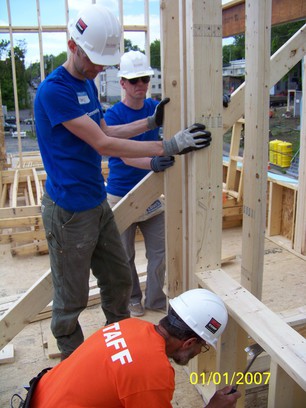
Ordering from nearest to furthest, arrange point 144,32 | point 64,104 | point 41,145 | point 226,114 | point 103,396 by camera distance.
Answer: point 103,396, point 64,104, point 41,145, point 226,114, point 144,32

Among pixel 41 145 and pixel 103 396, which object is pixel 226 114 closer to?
pixel 41 145

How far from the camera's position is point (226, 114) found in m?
2.59

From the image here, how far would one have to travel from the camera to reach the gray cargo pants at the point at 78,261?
230cm

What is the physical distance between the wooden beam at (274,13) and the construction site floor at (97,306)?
2567 millimetres

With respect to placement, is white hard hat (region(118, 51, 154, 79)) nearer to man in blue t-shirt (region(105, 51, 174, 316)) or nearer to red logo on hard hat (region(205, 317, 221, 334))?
man in blue t-shirt (region(105, 51, 174, 316))

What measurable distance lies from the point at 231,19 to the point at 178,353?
525cm

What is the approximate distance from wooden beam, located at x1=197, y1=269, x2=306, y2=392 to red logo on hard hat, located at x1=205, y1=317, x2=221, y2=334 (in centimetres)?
16

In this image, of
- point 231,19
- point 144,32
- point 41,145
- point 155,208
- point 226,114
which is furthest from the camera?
point 144,32

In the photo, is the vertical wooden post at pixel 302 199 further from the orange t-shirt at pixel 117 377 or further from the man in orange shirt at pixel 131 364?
the orange t-shirt at pixel 117 377

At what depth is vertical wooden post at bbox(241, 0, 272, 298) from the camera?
6.73 feet

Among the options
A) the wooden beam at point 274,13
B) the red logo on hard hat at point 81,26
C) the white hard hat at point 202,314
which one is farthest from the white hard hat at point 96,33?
the wooden beam at point 274,13

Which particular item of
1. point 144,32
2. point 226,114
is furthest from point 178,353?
point 144,32

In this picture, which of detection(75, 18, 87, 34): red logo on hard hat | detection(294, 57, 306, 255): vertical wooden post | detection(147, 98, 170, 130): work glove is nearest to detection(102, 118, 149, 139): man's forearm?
detection(147, 98, 170, 130): work glove

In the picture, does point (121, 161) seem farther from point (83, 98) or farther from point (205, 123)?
point (205, 123)
